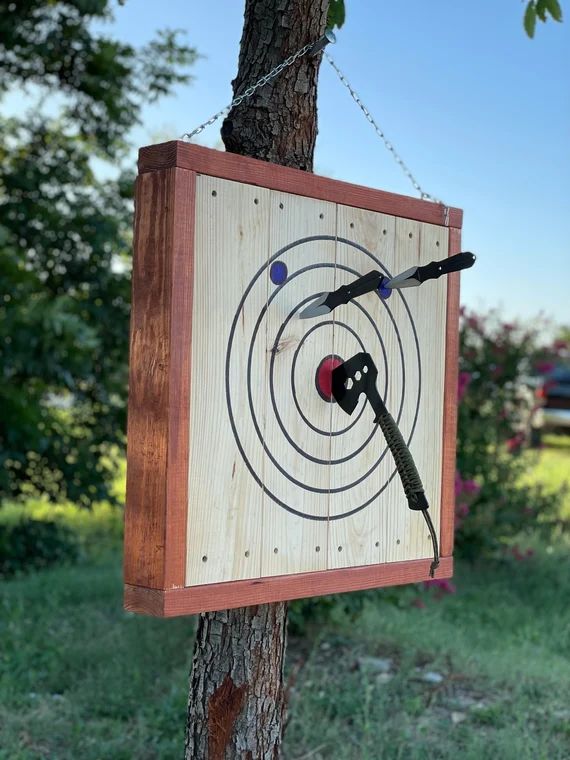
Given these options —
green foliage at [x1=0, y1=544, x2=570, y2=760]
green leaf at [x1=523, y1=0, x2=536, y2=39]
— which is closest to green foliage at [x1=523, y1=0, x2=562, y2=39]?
green leaf at [x1=523, y1=0, x2=536, y2=39]

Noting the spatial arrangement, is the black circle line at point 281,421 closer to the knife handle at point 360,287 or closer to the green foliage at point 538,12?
the knife handle at point 360,287

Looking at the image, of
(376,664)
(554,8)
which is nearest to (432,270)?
(554,8)

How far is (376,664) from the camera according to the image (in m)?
4.23

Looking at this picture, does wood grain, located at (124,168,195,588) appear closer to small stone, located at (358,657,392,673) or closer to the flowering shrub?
small stone, located at (358,657,392,673)

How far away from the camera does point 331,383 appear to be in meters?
2.23

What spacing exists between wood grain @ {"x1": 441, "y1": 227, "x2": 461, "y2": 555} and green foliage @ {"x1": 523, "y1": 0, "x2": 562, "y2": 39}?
3.59ft

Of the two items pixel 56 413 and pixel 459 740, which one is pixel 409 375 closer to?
pixel 459 740

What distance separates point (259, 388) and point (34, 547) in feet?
16.2

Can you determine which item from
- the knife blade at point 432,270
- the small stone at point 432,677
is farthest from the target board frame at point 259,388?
the small stone at point 432,677

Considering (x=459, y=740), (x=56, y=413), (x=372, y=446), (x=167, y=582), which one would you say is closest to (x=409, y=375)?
(x=372, y=446)

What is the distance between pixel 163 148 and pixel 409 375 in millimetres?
837

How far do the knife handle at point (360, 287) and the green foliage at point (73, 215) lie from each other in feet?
13.0

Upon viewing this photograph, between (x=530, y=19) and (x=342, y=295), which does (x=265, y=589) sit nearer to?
(x=342, y=295)

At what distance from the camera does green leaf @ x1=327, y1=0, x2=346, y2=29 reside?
10.3 ft
